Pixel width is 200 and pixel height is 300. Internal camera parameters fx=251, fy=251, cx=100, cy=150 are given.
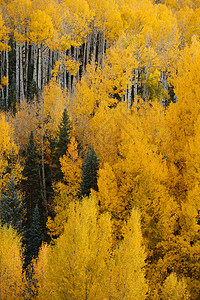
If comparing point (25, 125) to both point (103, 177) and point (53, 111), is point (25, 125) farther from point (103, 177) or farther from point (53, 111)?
point (103, 177)

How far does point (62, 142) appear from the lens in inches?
909

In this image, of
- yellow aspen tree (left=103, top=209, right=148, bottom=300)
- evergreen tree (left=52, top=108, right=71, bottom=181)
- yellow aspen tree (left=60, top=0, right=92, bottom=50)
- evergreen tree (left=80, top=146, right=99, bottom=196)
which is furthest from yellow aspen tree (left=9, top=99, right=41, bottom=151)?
yellow aspen tree (left=103, top=209, right=148, bottom=300)

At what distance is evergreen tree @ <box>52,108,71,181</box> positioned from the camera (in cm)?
2275

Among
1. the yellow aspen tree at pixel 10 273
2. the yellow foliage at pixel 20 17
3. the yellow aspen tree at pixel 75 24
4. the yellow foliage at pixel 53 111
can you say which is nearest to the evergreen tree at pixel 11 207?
the yellow aspen tree at pixel 10 273

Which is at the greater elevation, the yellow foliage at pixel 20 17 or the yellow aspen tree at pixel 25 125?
the yellow foliage at pixel 20 17

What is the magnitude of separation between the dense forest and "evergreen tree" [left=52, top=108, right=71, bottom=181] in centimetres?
12

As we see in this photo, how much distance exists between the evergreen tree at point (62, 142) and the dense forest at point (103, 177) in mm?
117

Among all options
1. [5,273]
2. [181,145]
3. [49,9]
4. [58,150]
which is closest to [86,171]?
[58,150]

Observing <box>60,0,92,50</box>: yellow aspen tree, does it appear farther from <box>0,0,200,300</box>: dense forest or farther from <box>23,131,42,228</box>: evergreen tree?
<box>23,131,42,228</box>: evergreen tree

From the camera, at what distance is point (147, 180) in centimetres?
1747

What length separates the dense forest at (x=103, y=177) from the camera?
40.3ft

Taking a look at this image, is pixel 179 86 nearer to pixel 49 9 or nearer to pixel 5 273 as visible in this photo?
pixel 5 273

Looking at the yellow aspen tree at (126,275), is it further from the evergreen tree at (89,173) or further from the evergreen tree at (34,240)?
the evergreen tree at (34,240)

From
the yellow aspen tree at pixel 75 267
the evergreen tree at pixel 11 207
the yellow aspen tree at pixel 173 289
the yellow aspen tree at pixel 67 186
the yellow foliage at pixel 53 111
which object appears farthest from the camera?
the yellow foliage at pixel 53 111
